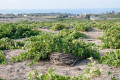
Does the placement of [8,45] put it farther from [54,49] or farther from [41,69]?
[41,69]

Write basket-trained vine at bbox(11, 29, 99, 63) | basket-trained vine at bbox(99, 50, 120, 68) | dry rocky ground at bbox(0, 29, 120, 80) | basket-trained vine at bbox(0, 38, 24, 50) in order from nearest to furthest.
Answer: dry rocky ground at bbox(0, 29, 120, 80)
basket-trained vine at bbox(99, 50, 120, 68)
basket-trained vine at bbox(11, 29, 99, 63)
basket-trained vine at bbox(0, 38, 24, 50)

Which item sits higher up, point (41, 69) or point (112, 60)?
point (112, 60)

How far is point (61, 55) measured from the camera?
5.10 meters

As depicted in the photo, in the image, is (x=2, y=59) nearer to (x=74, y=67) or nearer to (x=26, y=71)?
(x=26, y=71)

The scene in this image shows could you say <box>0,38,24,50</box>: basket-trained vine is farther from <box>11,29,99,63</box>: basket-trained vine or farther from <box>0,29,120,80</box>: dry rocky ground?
<box>0,29,120,80</box>: dry rocky ground

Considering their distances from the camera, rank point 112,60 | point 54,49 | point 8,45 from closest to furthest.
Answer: point 112,60 → point 54,49 → point 8,45

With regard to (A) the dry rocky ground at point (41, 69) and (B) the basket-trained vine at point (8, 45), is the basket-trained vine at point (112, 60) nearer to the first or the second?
(A) the dry rocky ground at point (41, 69)

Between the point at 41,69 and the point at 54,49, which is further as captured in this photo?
the point at 54,49

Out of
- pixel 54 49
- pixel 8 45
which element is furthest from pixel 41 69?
pixel 8 45

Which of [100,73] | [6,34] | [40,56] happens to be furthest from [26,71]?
[6,34]

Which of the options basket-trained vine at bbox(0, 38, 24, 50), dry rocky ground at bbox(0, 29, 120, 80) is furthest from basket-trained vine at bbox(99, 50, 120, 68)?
basket-trained vine at bbox(0, 38, 24, 50)

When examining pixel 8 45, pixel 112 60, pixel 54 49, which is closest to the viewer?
pixel 112 60

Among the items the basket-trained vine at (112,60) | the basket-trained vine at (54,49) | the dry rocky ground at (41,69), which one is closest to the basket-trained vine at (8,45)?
the basket-trained vine at (54,49)

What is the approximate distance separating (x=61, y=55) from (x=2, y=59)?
6.01 ft
